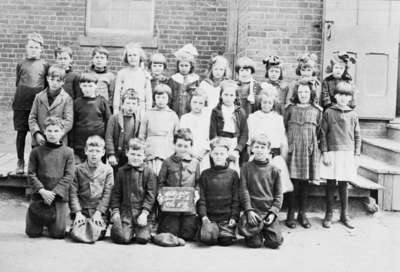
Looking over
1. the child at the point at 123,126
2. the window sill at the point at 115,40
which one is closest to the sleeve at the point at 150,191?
the child at the point at 123,126

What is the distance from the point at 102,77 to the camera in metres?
6.56

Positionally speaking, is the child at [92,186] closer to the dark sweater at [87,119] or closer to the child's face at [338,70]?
the dark sweater at [87,119]

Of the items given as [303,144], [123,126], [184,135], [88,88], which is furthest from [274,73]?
[88,88]

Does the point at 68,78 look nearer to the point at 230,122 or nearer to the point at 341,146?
the point at 230,122

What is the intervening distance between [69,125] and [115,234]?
4.97 ft

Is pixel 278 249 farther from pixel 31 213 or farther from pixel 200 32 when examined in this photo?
pixel 200 32

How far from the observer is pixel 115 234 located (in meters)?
5.18

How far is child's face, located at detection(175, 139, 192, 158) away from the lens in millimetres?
5461

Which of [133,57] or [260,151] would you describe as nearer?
[260,151]

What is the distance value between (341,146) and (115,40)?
15.2 ft

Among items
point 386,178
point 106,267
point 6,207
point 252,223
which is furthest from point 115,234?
point 386,178

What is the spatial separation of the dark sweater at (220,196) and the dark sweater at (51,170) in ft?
4.48

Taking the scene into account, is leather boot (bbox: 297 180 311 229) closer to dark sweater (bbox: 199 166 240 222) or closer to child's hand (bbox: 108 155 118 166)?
dark sweater (bbox: 199 166 240 222)

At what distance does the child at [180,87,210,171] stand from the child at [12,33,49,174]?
75.3 inches
